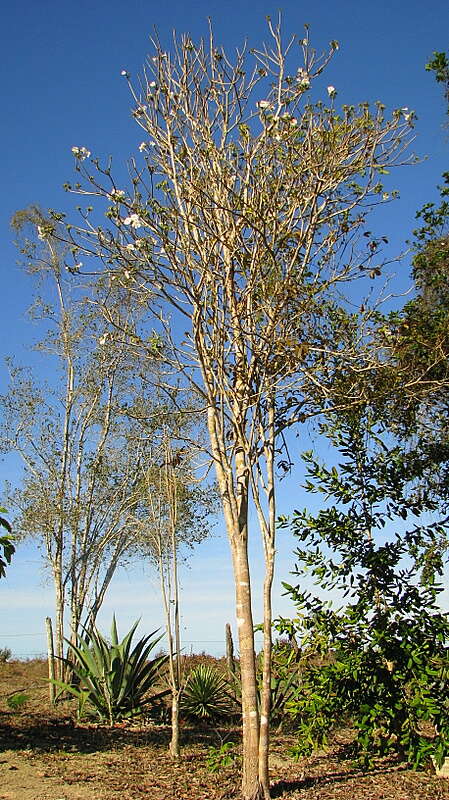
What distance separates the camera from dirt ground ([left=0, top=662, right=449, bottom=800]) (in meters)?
6.25

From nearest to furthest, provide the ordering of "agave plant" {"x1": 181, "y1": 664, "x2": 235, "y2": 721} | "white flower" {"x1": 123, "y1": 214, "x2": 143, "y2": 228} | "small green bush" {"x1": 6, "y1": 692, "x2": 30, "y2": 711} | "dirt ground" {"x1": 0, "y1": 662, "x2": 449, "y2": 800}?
"dirt ground" {"x1": 0, "y1": 662, "x2": 449, "y2": 800} → "white flower" {"x1": 123, "y1": 214, "x2": 143, "y2": 228} → "small green bush" {"x1": 6, "y1": 692, "x2": 30, "y2": 711} → "agave plant" {"x1": 181, "y1": 664, "x2": 235, "y2": 721}

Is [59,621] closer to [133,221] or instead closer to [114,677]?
[114,677]

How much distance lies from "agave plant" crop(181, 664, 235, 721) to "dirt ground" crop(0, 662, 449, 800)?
1.69 ft

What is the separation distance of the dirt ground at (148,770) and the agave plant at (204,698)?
52cm

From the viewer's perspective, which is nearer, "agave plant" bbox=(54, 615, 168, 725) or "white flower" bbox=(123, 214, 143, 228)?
"white flower" bbox=(123, 214, 143, 228)

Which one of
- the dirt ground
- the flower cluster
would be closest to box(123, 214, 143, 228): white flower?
the flower cluster

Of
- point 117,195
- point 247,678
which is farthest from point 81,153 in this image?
point 247,678

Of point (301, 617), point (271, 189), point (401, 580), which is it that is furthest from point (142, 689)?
point (271, 189)

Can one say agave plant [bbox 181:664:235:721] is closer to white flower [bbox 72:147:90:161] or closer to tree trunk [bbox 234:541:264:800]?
tree trunk [bbox 234:541:264:800]

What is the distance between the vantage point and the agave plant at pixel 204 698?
392 inches

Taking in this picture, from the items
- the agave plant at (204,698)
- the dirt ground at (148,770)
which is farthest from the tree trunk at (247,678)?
the agave plant at (204,698)

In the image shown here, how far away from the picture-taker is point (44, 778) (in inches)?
268

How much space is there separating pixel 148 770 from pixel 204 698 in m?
2.82

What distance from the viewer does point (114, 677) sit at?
9.68 meters
